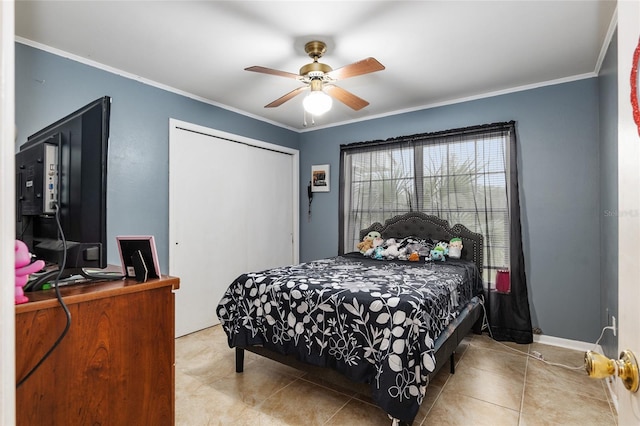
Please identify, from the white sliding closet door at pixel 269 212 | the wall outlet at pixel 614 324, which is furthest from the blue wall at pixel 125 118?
the wall outlet at pixel 614 324

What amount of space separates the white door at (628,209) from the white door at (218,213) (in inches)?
138

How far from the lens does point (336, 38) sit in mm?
2455

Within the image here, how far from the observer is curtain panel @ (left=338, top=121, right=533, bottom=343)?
10.9ft

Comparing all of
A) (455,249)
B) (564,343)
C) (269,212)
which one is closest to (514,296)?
(564,343)

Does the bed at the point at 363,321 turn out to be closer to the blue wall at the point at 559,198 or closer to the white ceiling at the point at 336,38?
the blue wall at the point at 559,198

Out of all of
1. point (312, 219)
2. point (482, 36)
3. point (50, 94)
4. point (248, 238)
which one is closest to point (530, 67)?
point (482, 36)

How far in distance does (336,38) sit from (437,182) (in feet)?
6.75

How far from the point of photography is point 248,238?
4.30m

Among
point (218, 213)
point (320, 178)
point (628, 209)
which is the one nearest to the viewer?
point (628, 209)

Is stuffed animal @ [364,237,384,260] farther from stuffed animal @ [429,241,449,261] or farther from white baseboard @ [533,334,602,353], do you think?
white baseboard @ [533,334,602,353]

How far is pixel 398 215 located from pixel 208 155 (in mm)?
2358

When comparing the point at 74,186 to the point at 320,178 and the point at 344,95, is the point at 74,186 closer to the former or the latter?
the point at 344,95

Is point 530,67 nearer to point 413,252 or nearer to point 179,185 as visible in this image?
point 413,252
